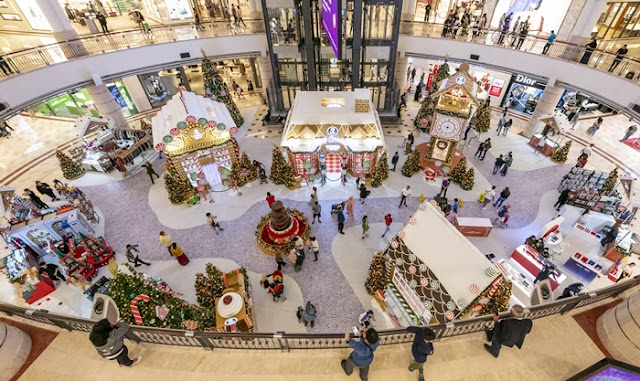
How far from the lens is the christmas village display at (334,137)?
1441cm

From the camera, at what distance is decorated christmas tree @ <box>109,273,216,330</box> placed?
684cm

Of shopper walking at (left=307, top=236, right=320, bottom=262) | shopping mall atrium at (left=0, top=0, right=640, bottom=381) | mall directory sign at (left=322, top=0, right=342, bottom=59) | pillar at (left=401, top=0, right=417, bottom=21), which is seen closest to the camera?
shopping mall atrium at (left=0, top=0, right=640, bottom=381)

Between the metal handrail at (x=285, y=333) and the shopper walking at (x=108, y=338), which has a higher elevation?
the shopper walking at (x=108, y=338)

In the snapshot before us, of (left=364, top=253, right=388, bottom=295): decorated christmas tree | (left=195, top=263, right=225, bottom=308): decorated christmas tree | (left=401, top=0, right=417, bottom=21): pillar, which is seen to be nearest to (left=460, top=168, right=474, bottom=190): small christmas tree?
(left=364, top=253, right=388, bottom=295): decorated christmas tree

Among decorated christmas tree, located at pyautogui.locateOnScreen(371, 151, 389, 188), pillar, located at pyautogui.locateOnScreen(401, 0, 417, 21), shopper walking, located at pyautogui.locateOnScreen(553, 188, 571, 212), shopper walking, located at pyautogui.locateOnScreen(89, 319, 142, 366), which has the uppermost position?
pillar, located at pyautogui.locateOnScreen(401, 0, 417, 21)

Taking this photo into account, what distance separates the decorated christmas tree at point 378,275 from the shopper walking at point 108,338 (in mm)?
6938

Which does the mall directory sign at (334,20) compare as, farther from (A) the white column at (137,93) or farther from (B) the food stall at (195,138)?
(A) the white column at (137,93)

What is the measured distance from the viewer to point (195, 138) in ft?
44.1

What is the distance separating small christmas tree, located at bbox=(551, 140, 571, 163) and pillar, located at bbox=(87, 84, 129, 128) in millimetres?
26711

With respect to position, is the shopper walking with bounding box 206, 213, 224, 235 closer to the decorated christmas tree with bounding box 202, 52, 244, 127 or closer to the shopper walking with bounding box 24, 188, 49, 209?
the shopper walking with bounding box 24, 188, 49, 209

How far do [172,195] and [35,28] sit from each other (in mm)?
16031

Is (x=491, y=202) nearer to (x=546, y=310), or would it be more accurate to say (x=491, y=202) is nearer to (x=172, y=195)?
(x=546, y=310)

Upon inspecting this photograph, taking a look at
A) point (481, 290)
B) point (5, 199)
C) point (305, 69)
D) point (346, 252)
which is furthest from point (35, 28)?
point (481, 290)

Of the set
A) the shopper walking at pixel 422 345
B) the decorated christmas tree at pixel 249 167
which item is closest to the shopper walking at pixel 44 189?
the decorated christmas tree at pixel 249 167
